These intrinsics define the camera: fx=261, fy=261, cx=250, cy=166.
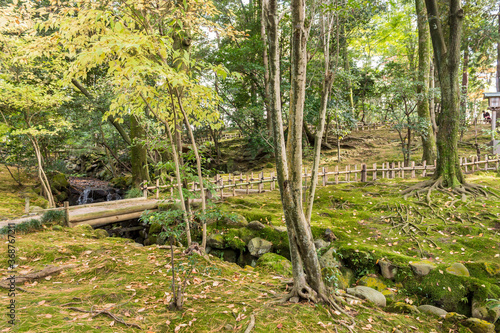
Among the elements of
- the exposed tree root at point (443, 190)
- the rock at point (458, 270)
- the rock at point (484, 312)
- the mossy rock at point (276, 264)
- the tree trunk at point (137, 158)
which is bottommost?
the rock at point (484, 312)

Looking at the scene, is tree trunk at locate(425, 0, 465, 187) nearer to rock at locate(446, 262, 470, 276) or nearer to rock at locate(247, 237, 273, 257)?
rock at locate(446, 262, 470, 276)

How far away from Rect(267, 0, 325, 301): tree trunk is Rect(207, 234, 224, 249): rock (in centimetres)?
333

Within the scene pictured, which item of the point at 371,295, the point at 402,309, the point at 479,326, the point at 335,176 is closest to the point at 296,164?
the point at 371,295

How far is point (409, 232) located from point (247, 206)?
4466 millimetres

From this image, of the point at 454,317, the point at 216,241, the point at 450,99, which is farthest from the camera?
the point at 450,99

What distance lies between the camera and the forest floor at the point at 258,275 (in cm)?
297

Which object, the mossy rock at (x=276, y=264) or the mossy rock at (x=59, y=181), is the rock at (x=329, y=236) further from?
the mossy rock at (x=59, y=181)

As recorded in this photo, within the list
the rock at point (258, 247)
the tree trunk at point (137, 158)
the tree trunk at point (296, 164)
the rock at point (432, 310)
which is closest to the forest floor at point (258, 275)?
the rock at point (432, 310)

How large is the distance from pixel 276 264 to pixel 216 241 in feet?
6.16

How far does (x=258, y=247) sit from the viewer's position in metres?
6.16

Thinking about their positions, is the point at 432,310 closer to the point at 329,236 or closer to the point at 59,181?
the point at 329,236

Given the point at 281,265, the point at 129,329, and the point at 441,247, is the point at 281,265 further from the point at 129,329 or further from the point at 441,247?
the point at 441,247

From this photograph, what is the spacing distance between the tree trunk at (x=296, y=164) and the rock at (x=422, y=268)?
261cm

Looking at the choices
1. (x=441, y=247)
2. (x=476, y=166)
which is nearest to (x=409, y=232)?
(x=441, y=247)
